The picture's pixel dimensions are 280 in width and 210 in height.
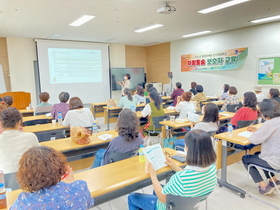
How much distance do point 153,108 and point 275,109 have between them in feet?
7.36

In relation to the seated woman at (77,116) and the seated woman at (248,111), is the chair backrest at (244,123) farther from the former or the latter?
the seated woman at (77,116)

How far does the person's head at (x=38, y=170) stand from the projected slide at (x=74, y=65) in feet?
26.5

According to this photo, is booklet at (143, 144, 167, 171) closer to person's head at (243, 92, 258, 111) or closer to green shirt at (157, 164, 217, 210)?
green shirt at (157, 164, 217, 210)

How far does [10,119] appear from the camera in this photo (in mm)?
1987

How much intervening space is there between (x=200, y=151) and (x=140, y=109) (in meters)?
4.70

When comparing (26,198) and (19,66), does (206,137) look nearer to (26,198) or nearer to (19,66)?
(26,198)

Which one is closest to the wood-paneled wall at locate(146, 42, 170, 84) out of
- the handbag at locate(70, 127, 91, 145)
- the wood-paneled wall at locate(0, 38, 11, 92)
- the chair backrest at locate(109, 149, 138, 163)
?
the wood-paneled wall at locate(0, 38, 11, 92)

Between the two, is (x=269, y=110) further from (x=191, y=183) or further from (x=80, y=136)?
(x=80, y=136)

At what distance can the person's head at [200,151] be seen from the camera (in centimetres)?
143

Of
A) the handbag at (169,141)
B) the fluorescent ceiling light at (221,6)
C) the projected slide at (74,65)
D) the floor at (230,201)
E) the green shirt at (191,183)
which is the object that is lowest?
the floor at (230,201)

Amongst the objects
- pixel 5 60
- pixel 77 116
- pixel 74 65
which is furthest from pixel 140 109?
pixel 5 60

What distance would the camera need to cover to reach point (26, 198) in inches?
41.4

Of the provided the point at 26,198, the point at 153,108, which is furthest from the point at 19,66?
the point at 26,198

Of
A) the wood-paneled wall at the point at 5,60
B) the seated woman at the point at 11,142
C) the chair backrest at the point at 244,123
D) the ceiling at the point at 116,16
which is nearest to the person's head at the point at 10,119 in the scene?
the seated woman at the point at 11,142
